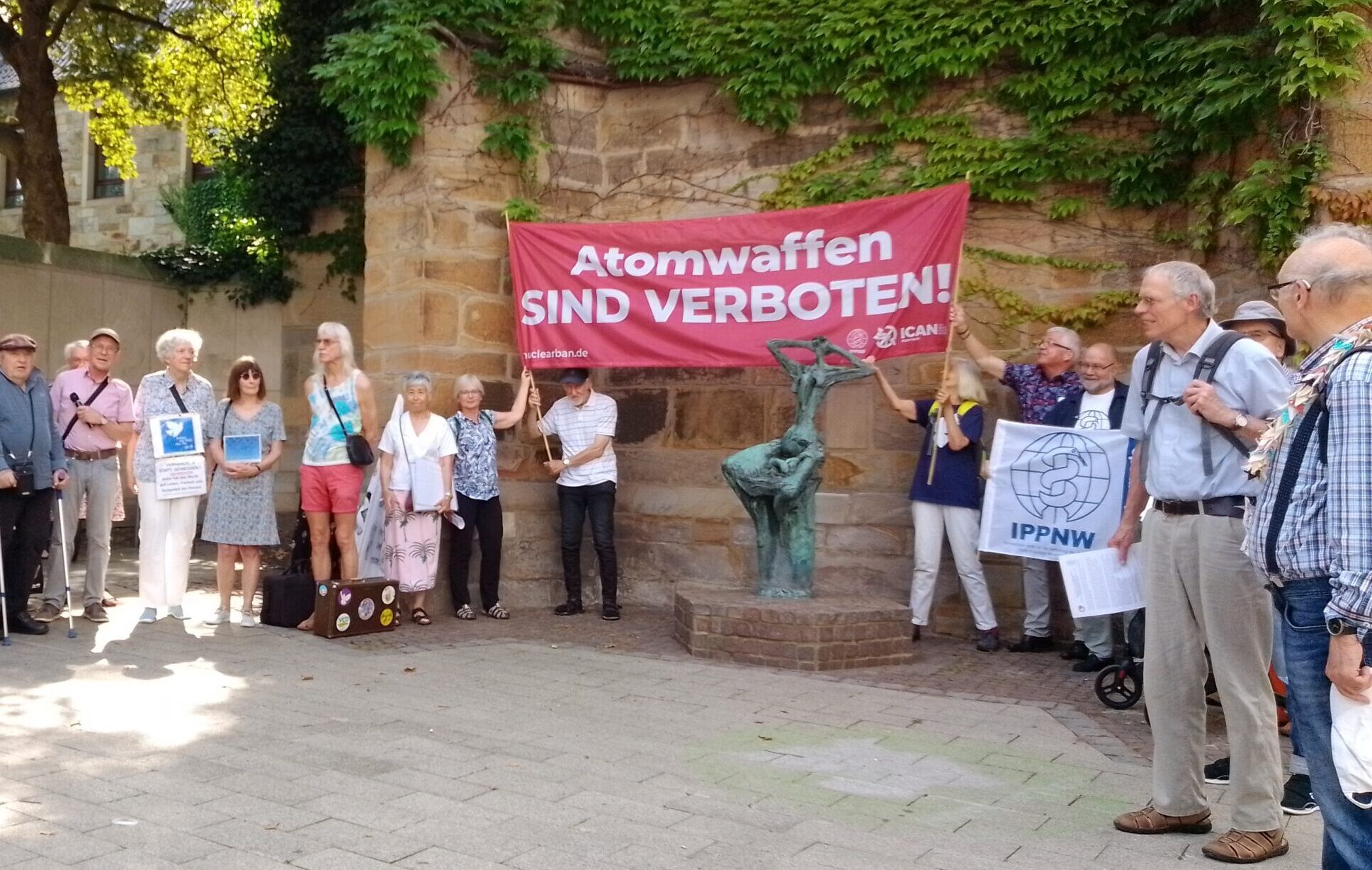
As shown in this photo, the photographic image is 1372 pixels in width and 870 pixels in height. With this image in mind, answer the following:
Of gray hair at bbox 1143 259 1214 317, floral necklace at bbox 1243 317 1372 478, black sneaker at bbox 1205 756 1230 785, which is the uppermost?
gray hair at bbox 1143 259 1214 317

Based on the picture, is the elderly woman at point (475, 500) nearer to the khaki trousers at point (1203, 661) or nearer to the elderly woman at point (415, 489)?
the elderly woman at point (415, 489)

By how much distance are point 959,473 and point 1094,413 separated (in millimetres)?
929

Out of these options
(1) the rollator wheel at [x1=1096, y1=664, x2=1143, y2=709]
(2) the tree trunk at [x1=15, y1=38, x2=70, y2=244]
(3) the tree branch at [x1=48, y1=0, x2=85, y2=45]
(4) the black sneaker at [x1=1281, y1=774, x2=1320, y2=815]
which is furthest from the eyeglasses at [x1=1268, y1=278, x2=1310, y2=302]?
(3) the tree branch at [x1=48, y1=0, x2=85, y2=45]

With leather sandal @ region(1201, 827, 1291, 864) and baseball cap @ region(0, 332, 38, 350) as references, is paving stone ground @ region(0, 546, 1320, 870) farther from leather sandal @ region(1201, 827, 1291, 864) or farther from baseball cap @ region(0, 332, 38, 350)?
baseball cap @ region(0, 332, 38, 350)

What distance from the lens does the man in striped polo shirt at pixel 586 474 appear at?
333 inches

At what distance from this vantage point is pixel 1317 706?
2.94 m

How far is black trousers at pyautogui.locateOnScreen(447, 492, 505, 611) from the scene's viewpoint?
831 centimetres

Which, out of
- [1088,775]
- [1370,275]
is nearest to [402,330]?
[1088,775]

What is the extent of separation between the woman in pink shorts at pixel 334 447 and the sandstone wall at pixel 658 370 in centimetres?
91

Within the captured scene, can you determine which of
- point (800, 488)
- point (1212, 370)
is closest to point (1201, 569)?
point (1212, 370)

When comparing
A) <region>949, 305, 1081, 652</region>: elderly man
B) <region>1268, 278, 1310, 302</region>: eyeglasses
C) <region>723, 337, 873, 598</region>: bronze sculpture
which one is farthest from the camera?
<region>949, 305, 1081, 652</region>: elderly man

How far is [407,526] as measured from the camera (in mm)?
7898

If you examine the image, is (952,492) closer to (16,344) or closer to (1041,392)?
(1041,392)

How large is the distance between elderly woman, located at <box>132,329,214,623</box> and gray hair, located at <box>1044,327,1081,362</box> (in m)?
5.40
